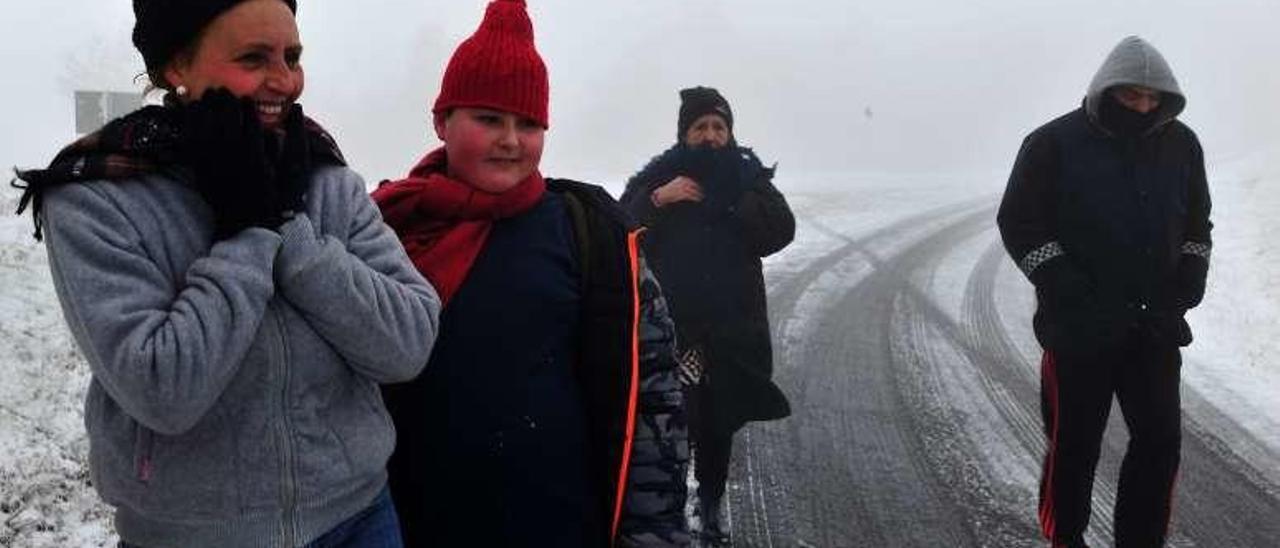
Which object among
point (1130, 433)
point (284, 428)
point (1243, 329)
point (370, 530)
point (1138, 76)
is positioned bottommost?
point (1243, 329)

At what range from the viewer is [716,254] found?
4145 millimetres

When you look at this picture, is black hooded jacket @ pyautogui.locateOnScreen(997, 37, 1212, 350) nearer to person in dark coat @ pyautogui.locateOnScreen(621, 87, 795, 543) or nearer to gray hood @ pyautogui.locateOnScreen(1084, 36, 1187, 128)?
gray hood @ pyautogui.locateOnScreen(1084, 36, 1187, 128)

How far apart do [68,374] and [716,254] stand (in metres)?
4.25

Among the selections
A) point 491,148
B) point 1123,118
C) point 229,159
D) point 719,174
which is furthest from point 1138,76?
point 229,159

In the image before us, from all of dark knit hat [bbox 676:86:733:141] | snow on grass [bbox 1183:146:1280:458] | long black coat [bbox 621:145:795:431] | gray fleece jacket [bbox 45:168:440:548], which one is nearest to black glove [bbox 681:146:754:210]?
long black coat [bbox 621:145:795:431]

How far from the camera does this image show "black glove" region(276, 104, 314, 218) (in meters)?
1.58

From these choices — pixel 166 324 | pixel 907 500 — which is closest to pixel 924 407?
pixel 907 500

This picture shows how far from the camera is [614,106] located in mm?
99062

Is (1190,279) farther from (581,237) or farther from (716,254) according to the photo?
(581,237)

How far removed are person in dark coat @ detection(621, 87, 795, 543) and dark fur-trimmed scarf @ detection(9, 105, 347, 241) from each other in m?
2.68

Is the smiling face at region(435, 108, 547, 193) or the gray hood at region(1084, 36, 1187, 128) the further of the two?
the gray hood at region(1084, 36, 1187, 128)

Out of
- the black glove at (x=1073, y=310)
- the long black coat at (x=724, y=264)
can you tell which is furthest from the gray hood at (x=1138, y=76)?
the long black coat at (x=724, y=264)

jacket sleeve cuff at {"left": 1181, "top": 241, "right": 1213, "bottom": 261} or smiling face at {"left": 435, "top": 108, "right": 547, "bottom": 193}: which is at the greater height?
smiling face at {"left": 435, "top": 108, "right": 547, "bottom": 193}

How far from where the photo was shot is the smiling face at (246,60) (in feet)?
5.28
